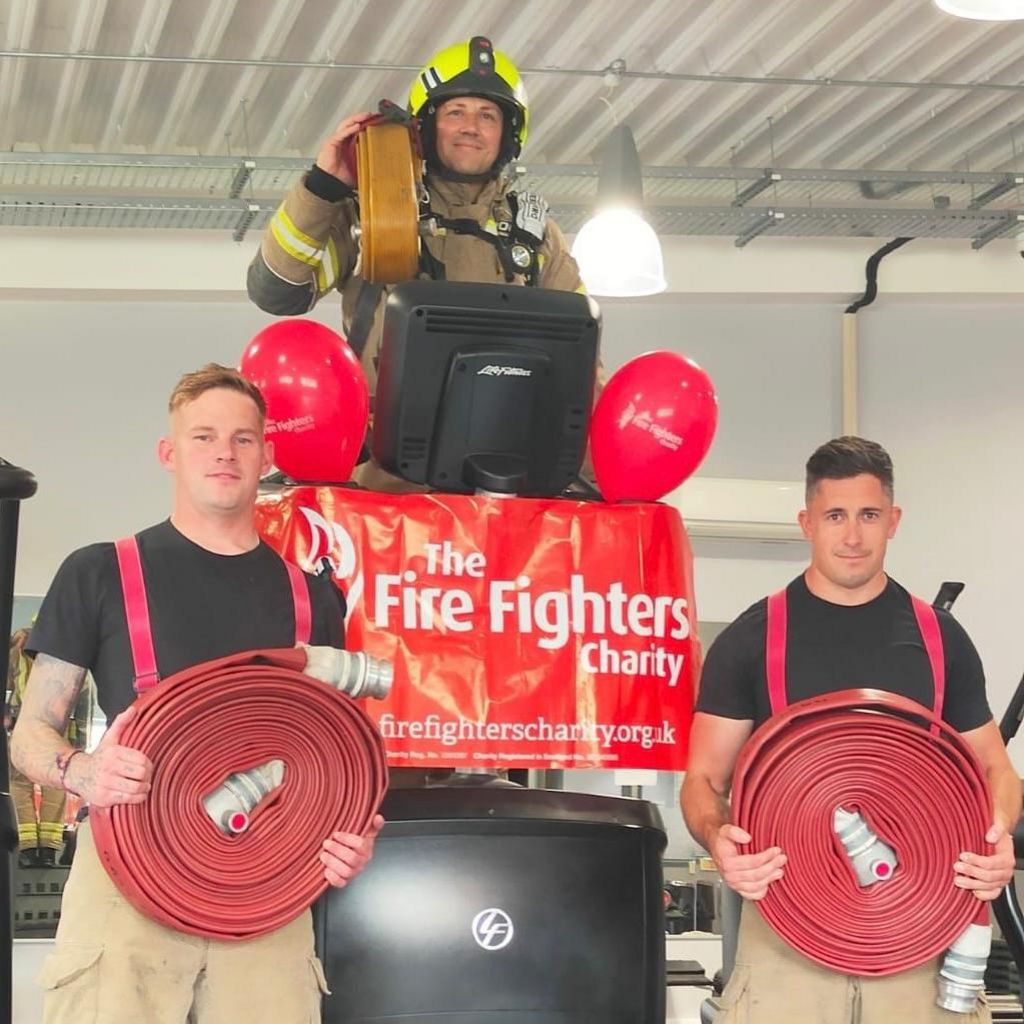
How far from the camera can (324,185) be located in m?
3.23

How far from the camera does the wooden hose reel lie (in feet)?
10.3

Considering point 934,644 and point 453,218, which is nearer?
point 934,644

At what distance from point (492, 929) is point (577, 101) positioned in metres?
5.27

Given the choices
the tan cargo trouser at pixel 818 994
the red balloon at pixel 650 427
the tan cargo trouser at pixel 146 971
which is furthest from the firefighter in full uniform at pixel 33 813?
the tan cargo trouser at pixel 818 994

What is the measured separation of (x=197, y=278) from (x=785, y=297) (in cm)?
328


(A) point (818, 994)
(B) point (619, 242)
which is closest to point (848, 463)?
(A) point (818, 994)

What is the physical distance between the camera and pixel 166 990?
2469mm

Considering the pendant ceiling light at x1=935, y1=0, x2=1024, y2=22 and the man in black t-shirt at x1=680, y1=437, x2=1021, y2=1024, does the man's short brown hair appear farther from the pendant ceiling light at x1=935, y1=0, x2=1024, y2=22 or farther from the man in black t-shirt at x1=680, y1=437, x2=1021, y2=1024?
the pendant ceiling light at x1=935, y1=0, x2=1024, y2=22

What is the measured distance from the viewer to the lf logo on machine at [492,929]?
9.34 ft

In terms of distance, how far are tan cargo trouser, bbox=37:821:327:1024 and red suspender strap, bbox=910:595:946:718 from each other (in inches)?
47.6

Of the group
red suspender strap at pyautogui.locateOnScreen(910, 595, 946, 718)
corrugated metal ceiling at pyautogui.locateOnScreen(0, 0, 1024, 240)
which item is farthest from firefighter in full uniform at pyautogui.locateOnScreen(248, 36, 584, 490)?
corrugated metal ceiling at pyautogui.locateOnScreen(0, 0, 1024, 240)

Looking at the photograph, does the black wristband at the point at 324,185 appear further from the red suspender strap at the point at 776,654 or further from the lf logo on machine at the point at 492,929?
the lf logo on machine at the point at 492,929

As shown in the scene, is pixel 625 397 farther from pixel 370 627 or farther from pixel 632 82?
pixel 632 82

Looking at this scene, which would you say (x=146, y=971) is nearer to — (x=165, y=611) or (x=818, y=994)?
(x=165, y=611)
